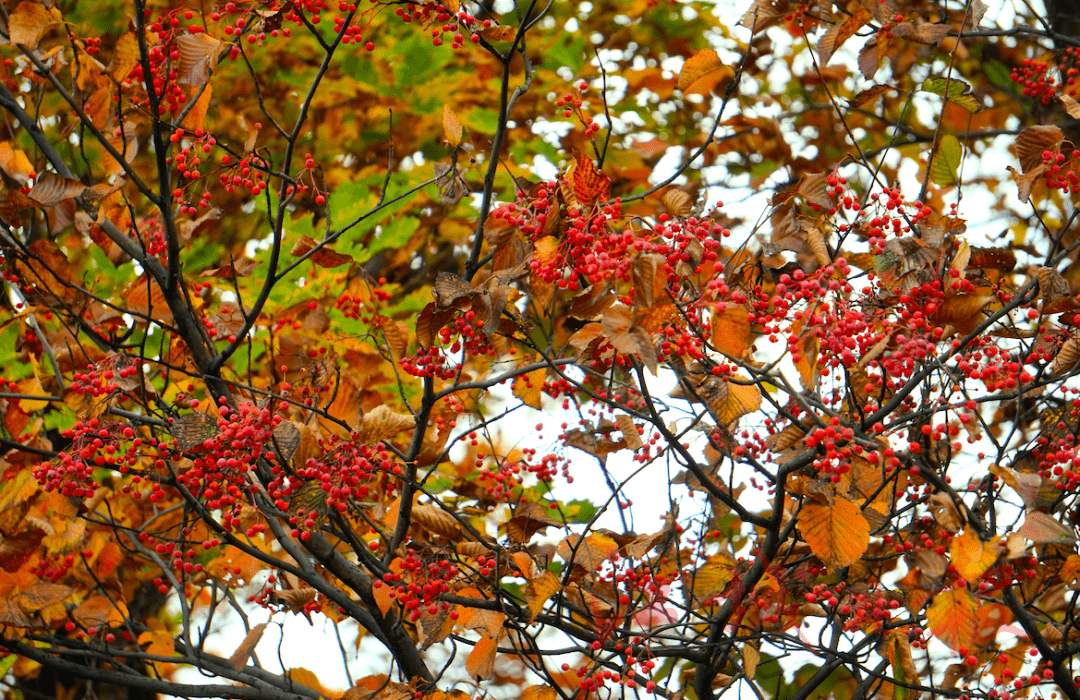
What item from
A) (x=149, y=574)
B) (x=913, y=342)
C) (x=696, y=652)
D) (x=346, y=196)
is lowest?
(x=696, y=652)

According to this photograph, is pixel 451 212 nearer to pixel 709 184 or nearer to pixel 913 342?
pixel 709 184

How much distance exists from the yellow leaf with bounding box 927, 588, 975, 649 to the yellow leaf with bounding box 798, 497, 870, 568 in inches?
8.9

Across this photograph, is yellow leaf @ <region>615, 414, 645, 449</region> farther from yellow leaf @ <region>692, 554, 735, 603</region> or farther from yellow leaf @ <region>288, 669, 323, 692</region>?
yellow leaf @ <region>288, 669, 323, 692</region>

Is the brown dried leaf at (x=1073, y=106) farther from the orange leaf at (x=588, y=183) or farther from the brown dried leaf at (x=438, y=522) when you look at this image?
the brown dried leaf at (x=438, y=522)

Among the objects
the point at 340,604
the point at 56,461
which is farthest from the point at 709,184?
the point at 56,461

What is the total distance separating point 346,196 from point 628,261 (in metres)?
3.17

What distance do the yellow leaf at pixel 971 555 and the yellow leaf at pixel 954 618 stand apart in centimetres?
14

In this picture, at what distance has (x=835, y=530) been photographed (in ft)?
7.68

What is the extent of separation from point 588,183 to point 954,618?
56.1 inches

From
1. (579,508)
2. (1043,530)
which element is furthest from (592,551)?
(579,508)

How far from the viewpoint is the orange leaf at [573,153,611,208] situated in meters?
2.41

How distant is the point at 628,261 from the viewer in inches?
78.8

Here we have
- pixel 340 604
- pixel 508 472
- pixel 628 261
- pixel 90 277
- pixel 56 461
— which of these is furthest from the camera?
Answer: pixel 90 277

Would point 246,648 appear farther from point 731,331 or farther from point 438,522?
point 731,331
